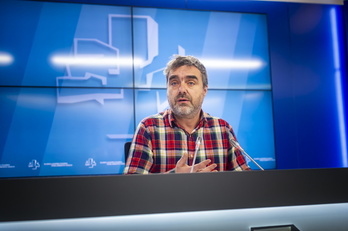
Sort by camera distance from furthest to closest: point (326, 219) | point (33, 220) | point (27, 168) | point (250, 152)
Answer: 1. point (250, 152)
2. point (27, 168)
3. point (326, 219)
4. point (33, 220)

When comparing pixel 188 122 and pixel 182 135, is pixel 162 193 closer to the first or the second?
pixel 182 135

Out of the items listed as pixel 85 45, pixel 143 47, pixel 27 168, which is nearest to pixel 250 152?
pixel 143 47

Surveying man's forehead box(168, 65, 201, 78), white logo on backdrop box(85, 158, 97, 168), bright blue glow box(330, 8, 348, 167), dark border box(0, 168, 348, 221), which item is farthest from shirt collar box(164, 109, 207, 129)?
bright blue glow box(330, 8, 348, 167)

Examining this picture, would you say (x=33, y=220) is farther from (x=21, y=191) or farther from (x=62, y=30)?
(x=62, y=30)

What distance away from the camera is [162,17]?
3158mm

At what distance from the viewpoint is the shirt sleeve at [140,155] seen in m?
1.62

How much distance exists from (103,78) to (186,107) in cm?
142

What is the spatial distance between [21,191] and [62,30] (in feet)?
8.46

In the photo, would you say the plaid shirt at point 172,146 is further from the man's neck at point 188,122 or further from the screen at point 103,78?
the screen at point 103,78

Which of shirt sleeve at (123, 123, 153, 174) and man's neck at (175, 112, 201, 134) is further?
man's neck at (175, 112, 201, 134)

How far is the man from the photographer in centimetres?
170

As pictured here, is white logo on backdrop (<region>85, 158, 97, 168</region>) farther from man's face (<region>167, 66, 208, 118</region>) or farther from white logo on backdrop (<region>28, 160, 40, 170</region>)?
man's face (<region>167, 66, 208, 118</region>)

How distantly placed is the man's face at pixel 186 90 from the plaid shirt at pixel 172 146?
0.29 ft

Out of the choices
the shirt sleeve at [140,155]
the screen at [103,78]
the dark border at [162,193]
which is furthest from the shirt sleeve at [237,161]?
the screen at [103,78]
